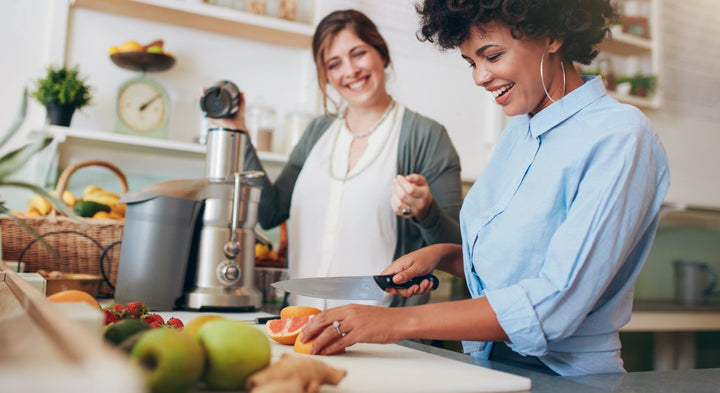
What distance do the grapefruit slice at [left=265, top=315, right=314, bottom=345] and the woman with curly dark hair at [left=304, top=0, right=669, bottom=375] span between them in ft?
0.34

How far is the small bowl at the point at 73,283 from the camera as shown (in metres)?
1.34

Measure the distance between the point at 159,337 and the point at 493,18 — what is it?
0.73 m

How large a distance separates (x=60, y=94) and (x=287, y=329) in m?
1.48

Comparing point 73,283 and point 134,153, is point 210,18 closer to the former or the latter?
point 134,153

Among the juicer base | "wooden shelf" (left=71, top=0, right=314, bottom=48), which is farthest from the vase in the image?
the juicer base

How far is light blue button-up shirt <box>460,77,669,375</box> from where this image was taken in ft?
2.47

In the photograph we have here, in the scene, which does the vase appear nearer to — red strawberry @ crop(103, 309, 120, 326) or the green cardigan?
the green cardigan

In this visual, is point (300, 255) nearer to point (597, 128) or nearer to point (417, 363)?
point (417, 363)

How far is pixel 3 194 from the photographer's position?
2121 mm

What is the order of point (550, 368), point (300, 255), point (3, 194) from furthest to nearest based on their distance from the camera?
point (3, 194), point (300, 255), point (550, 368)

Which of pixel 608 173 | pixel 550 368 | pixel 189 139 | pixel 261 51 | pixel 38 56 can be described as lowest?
pixel 550 368

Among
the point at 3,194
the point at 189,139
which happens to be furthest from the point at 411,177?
the point at 3,194

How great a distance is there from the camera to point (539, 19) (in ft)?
3.04

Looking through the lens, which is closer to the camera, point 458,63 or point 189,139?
point 189,139
